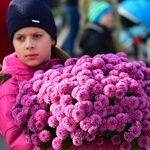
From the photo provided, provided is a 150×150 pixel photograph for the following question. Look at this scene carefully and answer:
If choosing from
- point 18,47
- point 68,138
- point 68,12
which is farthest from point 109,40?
point 68,138

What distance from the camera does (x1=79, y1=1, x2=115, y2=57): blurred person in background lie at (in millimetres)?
7660

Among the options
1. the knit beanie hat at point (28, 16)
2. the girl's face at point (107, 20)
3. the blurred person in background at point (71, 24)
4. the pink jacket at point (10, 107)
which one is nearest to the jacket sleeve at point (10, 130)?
the pink jacket at point (10, 107)

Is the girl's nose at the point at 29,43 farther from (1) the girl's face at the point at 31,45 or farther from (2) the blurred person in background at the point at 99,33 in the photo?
(2) the blurred person in background at the point at 99,33

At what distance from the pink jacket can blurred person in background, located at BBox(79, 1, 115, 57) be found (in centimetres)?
377

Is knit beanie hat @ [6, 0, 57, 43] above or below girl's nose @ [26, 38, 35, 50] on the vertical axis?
above

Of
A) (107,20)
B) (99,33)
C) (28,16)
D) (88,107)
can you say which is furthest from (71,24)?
(88,107)

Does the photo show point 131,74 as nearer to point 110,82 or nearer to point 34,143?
point 110,82

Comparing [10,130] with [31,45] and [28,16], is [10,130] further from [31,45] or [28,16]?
[28,16]

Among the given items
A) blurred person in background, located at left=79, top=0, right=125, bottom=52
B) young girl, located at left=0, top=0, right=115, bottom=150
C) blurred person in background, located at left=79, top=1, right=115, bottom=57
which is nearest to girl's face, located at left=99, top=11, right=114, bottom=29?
blurred person in background, located at left=79, top=1, right=115, bottom=57

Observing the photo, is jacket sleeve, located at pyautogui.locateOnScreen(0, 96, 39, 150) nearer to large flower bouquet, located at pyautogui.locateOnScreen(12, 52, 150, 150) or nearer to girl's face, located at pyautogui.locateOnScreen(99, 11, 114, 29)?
large flower bouquet, located at pyautogui.locateOnScreen(12, 52, 150, 150)

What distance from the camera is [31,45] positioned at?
3.74 meters

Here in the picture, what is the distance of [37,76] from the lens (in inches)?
140

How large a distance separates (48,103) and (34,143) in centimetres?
24

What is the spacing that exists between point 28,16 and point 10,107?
0.62 m
